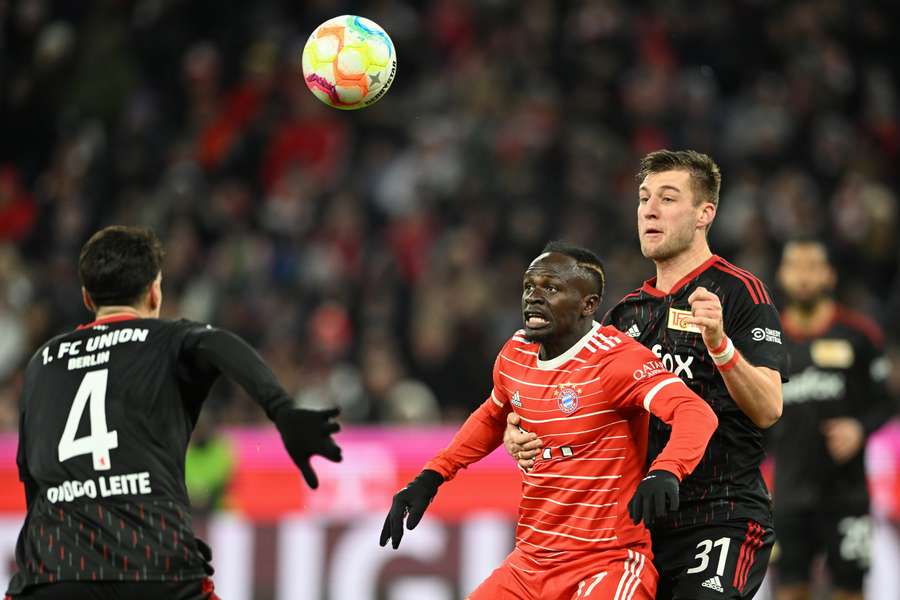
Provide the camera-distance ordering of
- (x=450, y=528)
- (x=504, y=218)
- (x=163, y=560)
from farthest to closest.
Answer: (x=504, y=218), (x=450, y=528), (x=163, y=560)

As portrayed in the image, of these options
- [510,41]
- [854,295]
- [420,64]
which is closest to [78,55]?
[420,64]

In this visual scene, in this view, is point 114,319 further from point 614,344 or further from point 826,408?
point 826,408

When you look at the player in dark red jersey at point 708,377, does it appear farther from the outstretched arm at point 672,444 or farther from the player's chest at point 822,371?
the player's chest at point 822,371

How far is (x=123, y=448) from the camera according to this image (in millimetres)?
4477

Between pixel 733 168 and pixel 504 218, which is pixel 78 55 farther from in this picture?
pixel 733 168

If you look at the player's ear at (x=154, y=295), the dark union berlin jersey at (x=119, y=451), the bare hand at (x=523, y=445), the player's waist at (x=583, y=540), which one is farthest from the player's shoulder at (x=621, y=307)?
the player's ear at (x=154, y=295)

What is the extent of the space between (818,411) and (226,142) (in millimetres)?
7487

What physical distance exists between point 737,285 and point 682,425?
29.1 inches

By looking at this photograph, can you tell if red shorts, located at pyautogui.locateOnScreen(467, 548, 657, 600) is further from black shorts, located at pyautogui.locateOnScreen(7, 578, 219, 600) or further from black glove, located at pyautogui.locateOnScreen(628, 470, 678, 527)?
black shorts, located at pyautogui.locateOnScreen(7, 578, 219, 600)

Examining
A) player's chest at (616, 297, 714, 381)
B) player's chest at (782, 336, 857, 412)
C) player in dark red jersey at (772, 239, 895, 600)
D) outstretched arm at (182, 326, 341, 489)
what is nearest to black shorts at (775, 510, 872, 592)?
player in dark red jersey at (772, 239, 895, 600)

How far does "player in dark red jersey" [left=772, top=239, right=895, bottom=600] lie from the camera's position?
312 inches

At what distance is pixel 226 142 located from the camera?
13594 mm

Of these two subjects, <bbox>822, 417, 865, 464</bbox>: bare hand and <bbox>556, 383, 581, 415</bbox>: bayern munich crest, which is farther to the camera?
<bbox>822, 417, 865, 464</bbox>: bare hand

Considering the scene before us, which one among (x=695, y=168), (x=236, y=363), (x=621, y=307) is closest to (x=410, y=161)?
(x=621, y=307)
